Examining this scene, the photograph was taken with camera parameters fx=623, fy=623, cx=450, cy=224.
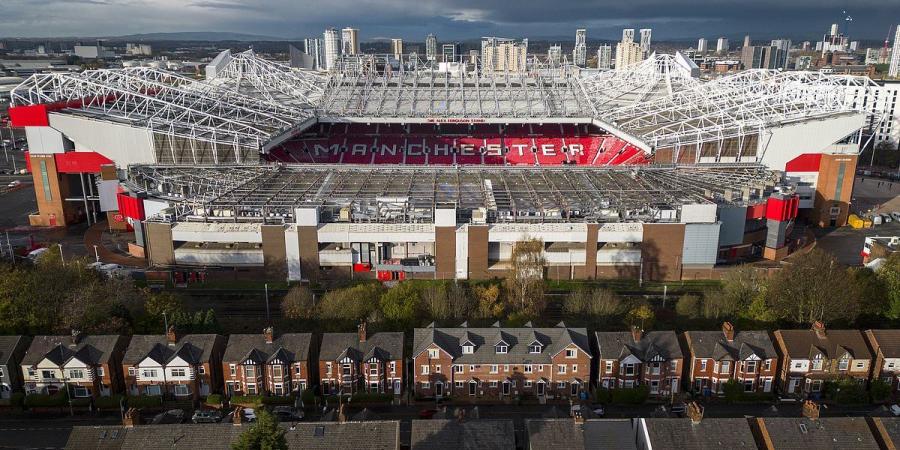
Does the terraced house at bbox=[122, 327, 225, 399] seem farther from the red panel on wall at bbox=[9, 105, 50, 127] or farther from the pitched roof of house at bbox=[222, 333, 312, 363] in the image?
the red panel on wall at bbox=[9, 105, 50, 127]

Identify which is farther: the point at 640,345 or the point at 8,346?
the point at 640,345

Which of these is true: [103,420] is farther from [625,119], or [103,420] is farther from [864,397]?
[625,119]

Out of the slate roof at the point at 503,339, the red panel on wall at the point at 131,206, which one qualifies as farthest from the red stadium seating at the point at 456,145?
the slate roof at the point at 503,339

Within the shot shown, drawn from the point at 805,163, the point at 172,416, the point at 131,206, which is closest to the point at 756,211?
the point at 805,163

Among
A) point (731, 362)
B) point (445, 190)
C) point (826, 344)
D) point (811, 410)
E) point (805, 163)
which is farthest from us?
point (805, 163)

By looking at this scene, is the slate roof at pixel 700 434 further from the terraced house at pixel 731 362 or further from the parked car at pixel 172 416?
the parked car at pixel 172 416

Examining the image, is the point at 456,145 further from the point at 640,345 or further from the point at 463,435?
the point at 463,435
